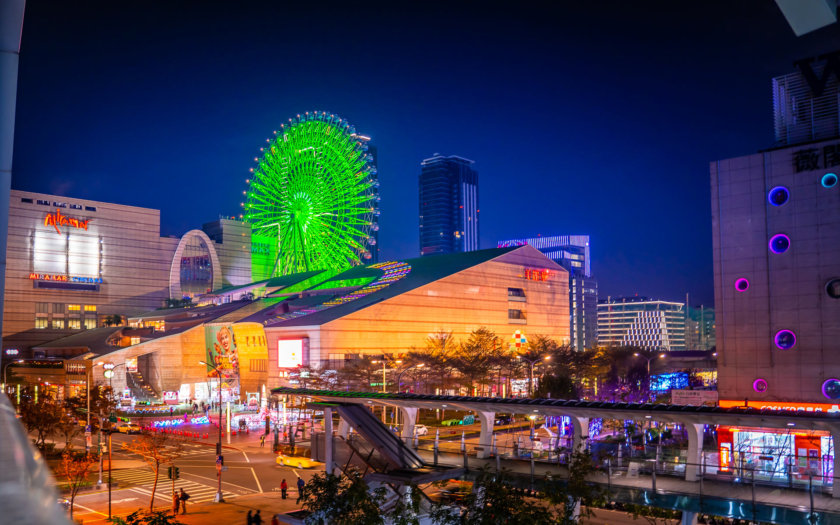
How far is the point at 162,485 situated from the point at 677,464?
33597 millimetres

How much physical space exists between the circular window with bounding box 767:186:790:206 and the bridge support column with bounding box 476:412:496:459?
3240 centimetres

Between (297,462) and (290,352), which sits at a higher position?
(290,352)

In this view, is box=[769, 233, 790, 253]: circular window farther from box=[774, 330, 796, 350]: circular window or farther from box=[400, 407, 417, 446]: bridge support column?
box=[400, 407, 417, 446]: bridge support column

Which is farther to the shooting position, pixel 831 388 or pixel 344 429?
pixel 831 388

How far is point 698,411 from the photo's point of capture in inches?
866

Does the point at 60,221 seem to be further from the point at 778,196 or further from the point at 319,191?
the point at 778,196

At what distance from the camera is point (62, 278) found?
133750mm

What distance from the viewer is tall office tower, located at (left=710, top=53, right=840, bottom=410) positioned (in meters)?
47.8

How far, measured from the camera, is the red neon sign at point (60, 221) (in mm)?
131250

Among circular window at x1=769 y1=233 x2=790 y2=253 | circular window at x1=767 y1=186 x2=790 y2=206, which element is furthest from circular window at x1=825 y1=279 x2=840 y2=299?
circular window at x1=767 y1=186 x2=790 y2=206

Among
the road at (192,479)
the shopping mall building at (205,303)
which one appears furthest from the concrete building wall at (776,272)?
the shopping mall building at (205,303)

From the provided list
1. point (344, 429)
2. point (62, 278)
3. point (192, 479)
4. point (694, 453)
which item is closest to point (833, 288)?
point (694, 453)

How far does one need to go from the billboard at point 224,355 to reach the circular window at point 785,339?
244 ft

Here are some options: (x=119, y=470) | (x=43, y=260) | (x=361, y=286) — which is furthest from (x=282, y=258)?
(x=119, y=470)
